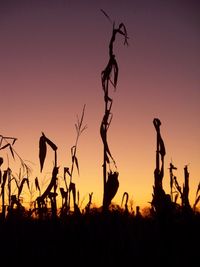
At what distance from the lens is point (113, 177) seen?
9.94ft

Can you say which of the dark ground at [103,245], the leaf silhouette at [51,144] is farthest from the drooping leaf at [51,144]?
the dark ground at [103,245]

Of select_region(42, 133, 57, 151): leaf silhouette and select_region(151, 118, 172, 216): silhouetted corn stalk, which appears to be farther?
select_region(42, 133, 57, 151): leaf silhouette

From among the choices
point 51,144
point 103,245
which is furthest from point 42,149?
point 103,245

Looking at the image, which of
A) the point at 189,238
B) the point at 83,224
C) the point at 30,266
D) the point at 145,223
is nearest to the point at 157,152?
the point at 189,238

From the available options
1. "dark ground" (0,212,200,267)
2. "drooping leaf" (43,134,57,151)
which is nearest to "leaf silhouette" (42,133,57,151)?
"drooping leaf" (43,134,57,151)

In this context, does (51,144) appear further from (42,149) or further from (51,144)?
(42,149)

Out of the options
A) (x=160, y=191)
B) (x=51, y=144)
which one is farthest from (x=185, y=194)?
(x=51, y=144)

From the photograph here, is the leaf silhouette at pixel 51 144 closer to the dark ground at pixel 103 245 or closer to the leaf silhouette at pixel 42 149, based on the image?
the leaf silhouette at pixel 42 149

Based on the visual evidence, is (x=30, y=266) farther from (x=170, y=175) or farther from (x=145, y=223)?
(x=170, y=175)

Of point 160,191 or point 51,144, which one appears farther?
point 51,144

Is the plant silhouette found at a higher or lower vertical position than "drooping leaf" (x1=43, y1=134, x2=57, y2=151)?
lower

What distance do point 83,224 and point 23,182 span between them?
2.18 metres

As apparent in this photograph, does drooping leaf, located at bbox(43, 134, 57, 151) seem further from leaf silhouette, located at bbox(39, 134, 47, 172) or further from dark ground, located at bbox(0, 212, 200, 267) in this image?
dark ground, located at bbox(0, 212, 200, 267)

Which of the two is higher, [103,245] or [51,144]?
[51,144]
